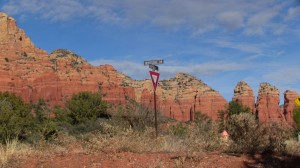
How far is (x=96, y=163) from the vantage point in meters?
10.6

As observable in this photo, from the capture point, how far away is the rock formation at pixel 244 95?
406ft

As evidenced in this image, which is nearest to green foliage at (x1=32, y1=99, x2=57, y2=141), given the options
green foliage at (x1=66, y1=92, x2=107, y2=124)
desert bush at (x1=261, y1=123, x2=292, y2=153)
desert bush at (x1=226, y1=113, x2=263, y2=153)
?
desert bush at (x1=226, y1=113, x2=263, y2=153)

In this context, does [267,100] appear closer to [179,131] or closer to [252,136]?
[179,131]

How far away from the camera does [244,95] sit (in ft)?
412

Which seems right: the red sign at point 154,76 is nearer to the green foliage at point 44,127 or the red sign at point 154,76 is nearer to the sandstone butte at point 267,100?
the green foliage at point 44,127

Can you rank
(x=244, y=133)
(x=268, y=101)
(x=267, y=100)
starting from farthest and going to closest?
(x=267, y=100) < (x=268, y=101) < (x=244, y=133)

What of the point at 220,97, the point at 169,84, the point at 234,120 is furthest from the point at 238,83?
the point at 234,120

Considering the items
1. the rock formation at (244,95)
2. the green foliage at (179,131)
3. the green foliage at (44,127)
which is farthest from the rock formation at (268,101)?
the green foliage at (179,131)

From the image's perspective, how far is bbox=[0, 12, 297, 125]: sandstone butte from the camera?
10556 centimetres

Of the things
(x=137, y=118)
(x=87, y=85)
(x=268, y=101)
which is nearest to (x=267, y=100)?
(x=268, y=101)

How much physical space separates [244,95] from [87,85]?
4606cm

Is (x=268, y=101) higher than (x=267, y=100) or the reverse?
the reverse

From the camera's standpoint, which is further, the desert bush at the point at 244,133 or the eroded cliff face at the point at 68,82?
the eroded cliff face at the point at 68,82

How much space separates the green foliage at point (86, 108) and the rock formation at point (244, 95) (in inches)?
2588
